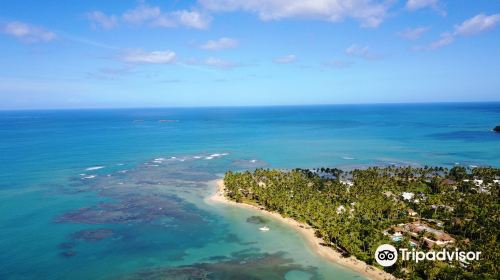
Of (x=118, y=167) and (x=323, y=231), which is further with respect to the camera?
(x=118, y=167)

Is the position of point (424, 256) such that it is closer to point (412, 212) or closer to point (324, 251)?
point (324, 251)

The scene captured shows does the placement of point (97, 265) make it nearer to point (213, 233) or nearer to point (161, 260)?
point (161, 260)

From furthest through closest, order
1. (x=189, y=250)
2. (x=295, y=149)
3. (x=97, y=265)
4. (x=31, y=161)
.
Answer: (x=295, y=149)
(x=31, y=161)
(x=189, y=250)
(x=97, y=265)

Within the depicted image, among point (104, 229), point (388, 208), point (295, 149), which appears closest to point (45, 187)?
point (104, 229)

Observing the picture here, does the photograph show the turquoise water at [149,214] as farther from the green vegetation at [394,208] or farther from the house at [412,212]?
the house at [412,212]

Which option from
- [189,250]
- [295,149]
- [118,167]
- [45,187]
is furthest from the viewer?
[295,149]

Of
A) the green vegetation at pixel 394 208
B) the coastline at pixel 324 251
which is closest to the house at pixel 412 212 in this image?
the green vegetation at pixel 394 208

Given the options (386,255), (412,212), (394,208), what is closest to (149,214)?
(386,255)
